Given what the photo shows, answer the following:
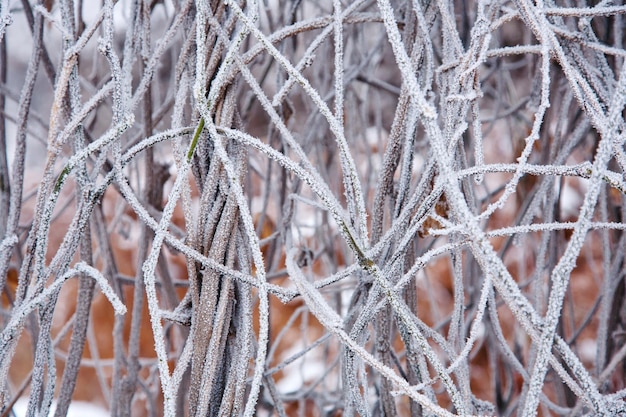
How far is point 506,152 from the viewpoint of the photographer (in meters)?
2.62

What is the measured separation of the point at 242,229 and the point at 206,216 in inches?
1.2

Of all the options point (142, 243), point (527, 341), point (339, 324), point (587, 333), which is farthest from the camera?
point (587, 333)

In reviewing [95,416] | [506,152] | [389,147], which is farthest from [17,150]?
[506,152]

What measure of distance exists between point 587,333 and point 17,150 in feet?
7.25

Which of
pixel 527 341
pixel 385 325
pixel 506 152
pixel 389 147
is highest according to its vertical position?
pixel 506 152

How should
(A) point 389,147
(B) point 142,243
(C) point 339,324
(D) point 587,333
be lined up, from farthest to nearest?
1. (D) point 587,333
2. (B) point 142,243
3. (A) point 389,147
4. (C) point 339,324

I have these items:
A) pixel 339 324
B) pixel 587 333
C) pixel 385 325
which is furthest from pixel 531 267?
pixel 339 324

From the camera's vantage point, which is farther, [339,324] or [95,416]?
[95,416]

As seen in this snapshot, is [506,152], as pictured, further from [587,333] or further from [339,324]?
[339,324]

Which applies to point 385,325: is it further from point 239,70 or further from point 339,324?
point 239,70

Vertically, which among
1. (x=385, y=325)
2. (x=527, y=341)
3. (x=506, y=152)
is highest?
(x=506, y=152)

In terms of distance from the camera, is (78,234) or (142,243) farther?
(142,243)

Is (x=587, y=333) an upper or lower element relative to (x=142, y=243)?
lower

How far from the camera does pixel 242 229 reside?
50 cm
